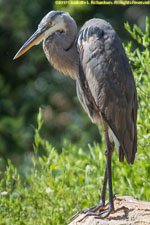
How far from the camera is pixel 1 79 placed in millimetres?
6840

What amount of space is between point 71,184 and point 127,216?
3.35 ft

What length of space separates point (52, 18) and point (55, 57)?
28 centimetres

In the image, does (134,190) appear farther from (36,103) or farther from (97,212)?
(36,103)

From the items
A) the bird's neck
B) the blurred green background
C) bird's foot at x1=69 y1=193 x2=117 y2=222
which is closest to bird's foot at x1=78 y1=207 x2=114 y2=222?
bird's foot at x1=69 y1=193 x2=117 y2=222

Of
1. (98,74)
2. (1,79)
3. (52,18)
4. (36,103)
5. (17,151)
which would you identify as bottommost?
(17,151)

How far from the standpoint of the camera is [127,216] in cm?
308

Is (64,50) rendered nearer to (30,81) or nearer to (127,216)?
(127,216)

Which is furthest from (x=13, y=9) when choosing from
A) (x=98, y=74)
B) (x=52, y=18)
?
(x=98, y=74)

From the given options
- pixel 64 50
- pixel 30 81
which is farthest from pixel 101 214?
pixel 30 81

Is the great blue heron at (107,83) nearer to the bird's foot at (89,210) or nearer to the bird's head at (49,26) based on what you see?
the bird's foot at (89,210)

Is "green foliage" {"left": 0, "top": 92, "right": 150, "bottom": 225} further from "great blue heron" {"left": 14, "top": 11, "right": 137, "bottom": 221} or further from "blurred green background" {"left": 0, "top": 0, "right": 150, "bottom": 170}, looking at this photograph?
"blurred green background" {"left": 0, "top": 0, "right": 150, "bottom": 170}

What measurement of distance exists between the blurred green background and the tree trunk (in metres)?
3.31

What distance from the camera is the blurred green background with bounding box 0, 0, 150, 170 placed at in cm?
673

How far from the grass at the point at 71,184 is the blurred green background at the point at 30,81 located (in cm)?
244
